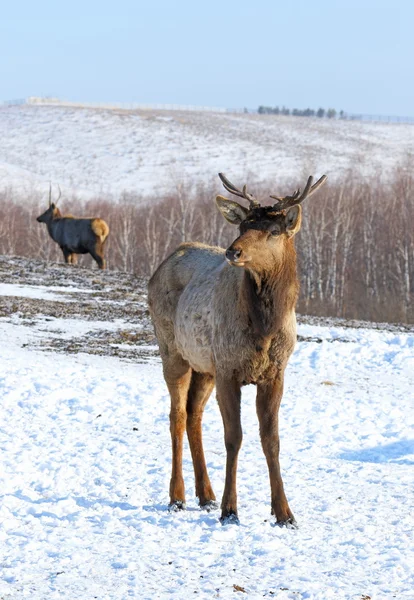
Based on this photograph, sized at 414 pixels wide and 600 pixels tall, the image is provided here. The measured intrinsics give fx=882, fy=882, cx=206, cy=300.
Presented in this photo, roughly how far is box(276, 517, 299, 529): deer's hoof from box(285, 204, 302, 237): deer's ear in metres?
2.15

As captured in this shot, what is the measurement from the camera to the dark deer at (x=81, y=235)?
31.3m

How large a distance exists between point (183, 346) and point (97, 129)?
93429mm

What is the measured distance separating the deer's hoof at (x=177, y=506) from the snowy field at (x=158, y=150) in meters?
66.1

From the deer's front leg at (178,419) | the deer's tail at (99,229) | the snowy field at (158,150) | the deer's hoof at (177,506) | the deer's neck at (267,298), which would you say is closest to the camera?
the deer's neck at (267,298)

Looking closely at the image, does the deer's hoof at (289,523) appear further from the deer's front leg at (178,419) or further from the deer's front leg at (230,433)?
the deer's front leg at (178,419)

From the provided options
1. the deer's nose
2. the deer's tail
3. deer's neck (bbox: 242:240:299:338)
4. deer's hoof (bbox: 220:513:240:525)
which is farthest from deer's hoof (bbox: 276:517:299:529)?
the deer's tail

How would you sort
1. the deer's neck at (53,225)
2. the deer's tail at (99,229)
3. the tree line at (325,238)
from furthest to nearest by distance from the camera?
the tree line at (325,238)
the deer's neck at (53,225)
the deer's tail at (99,229)

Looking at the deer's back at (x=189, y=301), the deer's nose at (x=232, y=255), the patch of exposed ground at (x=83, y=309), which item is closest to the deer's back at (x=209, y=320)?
the deer's back at (x=189, y=301)

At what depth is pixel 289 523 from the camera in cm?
661

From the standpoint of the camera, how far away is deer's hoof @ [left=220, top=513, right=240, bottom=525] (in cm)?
660

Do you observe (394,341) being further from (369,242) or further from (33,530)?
(369,242)

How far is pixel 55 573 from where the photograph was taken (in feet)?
18.1

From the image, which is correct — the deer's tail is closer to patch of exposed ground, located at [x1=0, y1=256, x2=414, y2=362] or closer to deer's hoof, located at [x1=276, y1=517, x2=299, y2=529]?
patch of exposed ground, located at [x1=0, y1=256, x2=414, y2=362]

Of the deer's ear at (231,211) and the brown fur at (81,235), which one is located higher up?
the deer's ear at (231,211)
